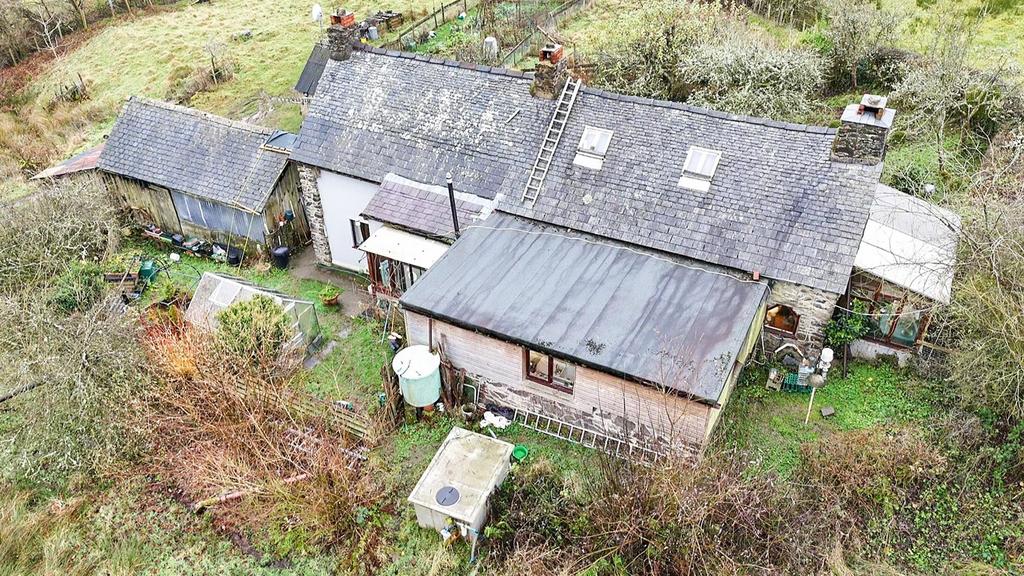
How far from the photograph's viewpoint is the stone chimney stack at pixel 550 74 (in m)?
19.0

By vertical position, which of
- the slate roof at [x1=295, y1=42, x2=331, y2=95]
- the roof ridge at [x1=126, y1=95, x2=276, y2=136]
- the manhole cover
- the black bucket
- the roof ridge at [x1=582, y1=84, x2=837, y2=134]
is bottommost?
the black bucket

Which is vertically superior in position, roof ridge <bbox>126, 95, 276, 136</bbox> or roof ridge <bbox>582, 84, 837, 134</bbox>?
roof ridge <bbox>582, 84, 837, 134</bbox>

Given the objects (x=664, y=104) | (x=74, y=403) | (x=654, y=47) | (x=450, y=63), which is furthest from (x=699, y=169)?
(x=74, y=403)

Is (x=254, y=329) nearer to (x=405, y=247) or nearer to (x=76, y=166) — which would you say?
(x=405, y=247)

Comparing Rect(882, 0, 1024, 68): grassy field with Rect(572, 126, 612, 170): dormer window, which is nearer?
Rect(572, 126, 612, 170): dormer window

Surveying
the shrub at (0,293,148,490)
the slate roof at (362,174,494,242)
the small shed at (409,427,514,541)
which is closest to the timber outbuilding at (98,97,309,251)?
the slate roof at (362,174,494,242)

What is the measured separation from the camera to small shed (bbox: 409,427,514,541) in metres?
13.2

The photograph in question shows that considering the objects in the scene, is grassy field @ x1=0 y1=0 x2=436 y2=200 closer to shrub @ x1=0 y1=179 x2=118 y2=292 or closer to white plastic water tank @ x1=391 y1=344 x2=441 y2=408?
shrub @ x1=0 y1=179 x2=118 y2=292

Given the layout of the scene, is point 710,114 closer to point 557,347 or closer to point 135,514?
point 557,347

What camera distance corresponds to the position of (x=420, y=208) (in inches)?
751

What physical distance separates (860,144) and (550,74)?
8335 millimetres

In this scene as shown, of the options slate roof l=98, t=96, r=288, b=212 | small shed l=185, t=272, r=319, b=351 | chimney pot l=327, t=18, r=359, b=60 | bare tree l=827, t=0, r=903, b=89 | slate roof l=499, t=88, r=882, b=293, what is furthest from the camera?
bare tree l=827, t=0, r=903, b=89

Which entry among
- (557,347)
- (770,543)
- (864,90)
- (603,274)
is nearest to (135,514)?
(557,347)

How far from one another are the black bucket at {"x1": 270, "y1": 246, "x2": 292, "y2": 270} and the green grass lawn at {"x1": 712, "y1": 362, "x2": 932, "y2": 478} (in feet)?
49.4
